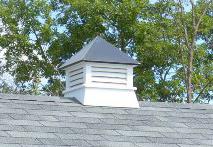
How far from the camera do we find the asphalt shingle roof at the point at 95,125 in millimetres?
8711

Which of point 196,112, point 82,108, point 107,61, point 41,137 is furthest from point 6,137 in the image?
point 196,112

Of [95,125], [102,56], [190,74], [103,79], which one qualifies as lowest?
[95,125]

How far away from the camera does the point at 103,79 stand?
10625 millimetres

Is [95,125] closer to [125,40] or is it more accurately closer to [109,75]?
[109,75]

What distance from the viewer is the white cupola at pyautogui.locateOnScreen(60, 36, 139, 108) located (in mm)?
10516

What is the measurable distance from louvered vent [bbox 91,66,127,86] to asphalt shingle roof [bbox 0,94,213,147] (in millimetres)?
478

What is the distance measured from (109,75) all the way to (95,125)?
140cm

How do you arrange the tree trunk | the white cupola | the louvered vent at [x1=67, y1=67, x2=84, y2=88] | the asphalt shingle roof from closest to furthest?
the asphalt shingle roof, the white cupola, the louvered vent at [x1=67, y1=67, x2=84, y2=88], the tree trunk

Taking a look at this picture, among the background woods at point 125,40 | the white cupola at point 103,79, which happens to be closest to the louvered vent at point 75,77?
the white cupola at point 103,79

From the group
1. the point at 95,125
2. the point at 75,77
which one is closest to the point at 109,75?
the point at 75,77

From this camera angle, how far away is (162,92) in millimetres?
25000

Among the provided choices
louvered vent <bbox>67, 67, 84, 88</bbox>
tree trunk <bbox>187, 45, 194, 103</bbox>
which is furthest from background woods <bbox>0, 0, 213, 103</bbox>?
louvered vent <bbox>67, 67, 84, 88</bbox>

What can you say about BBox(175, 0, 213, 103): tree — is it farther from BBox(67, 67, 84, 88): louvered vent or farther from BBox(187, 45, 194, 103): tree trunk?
BBox(67, 67, 84, 88): louvered vent

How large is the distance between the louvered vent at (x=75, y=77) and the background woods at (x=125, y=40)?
13077 millimetres
